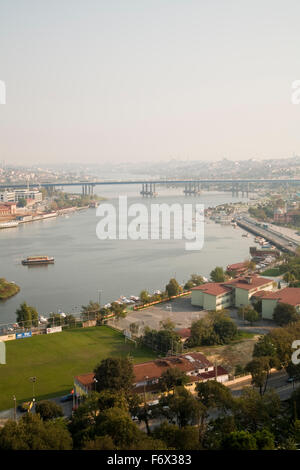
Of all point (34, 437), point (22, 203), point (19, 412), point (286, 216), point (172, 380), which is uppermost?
point (22, 203)

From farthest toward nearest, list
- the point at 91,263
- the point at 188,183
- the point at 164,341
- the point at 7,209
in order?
the point at 188,183
the point at 7,209
the point at 91,263
the point at 164,341

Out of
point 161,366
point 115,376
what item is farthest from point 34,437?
point 161,366

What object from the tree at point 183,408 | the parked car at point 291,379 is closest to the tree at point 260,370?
the parked car at point 291,379

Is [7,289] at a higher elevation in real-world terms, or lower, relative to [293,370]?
lower

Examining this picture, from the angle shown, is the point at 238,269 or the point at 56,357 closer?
the point at 56,357

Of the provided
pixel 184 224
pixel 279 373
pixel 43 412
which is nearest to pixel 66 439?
pixel 43 412

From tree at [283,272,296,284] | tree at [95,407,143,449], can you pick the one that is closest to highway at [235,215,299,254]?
tree at [283,272,296,284]

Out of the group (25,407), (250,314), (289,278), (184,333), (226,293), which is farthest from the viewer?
(289,278)

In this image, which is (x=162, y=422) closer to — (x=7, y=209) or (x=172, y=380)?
(x=172, y=380)
